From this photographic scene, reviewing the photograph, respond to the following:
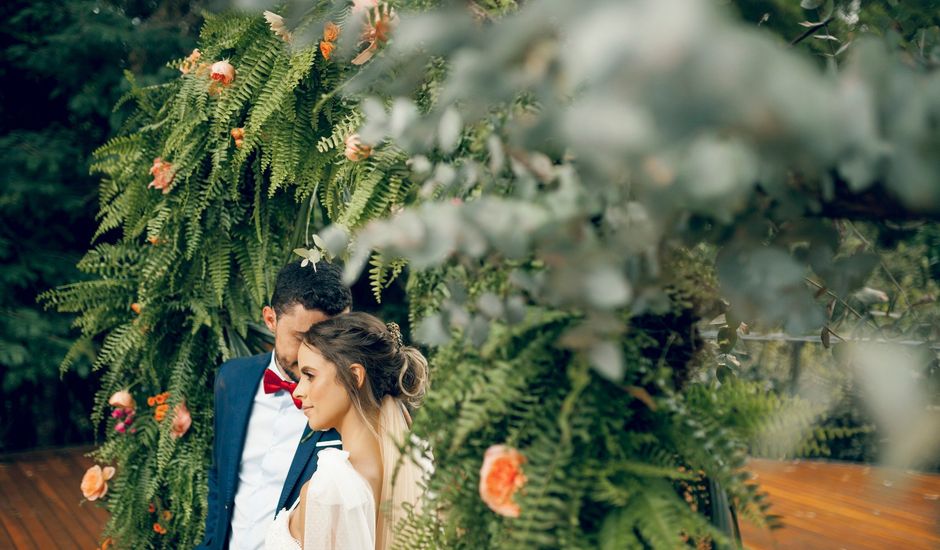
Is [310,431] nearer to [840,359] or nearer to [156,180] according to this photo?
[156,180]

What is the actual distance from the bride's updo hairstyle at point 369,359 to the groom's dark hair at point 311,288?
0.62ft

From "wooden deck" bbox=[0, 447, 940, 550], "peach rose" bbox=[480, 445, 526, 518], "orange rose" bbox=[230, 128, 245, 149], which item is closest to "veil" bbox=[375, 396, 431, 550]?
"orange rose" bbox=[230, 128, 245, 149]

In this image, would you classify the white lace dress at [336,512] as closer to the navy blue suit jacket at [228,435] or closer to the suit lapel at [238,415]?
the navy blue suit jacket at [228,435]

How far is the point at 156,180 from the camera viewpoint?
86.3 inches

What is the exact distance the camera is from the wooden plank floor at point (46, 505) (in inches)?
183

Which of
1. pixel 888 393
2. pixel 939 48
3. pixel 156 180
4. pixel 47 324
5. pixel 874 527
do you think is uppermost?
pixel 939 48

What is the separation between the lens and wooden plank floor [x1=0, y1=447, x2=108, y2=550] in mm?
4637

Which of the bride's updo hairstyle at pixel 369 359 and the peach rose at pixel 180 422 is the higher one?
the bride's updo hairstyle at pixel 369 359

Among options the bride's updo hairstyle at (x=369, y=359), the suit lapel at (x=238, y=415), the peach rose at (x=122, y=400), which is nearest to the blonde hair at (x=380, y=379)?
the bride's updo hairstyle at (x=369, y=359)

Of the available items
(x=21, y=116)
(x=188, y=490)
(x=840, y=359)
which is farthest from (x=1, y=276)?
(x=840, y=359)

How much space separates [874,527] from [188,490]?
4624mm

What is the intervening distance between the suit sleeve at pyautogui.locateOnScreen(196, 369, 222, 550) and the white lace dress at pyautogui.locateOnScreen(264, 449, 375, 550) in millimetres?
683

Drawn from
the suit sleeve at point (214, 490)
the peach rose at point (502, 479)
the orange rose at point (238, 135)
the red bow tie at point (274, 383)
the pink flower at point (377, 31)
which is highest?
the pink flower at point (377, 31)

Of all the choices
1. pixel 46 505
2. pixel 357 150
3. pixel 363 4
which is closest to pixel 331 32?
pixel 357 150
